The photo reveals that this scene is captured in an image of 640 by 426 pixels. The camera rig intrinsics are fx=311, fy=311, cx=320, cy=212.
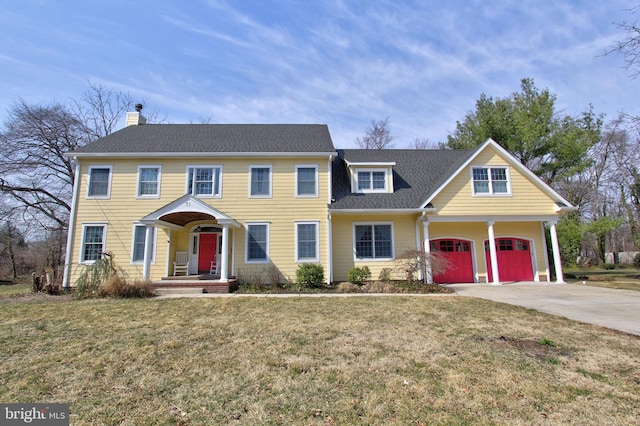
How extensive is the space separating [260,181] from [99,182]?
24.8 ft

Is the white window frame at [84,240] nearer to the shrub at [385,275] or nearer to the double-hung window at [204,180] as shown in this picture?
the double-hung window at [204,180]

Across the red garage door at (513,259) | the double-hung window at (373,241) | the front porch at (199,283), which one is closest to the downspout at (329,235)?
the double-hung window at (373,241)

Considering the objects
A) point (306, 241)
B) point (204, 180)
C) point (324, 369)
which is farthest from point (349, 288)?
point (204, 180)

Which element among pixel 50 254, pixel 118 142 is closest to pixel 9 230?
pixel 50 254

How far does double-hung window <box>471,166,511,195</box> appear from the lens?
14.8 metres

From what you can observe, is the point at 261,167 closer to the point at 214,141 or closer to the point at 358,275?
the point at 214,141

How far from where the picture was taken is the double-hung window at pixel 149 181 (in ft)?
48.1

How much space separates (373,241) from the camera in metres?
14.8

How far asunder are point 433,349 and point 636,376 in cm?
245

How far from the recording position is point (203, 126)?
1827cm

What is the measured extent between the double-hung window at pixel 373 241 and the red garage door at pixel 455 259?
239 cm

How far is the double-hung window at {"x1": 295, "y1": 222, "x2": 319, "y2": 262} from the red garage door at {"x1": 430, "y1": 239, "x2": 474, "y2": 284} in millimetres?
5873

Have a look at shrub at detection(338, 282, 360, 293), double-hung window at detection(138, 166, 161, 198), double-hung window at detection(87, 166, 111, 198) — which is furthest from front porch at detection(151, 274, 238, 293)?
double-hung window at detection(87, 166, 111, 198)

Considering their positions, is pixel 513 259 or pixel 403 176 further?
pixel 403 176
